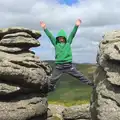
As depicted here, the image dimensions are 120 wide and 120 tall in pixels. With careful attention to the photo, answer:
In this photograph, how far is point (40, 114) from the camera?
29.8 m

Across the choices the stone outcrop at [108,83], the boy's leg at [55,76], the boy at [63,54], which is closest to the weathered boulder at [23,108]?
the boy's leg at [55,76]

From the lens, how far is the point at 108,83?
2231 cm

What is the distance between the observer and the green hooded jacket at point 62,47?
27234 millimetres

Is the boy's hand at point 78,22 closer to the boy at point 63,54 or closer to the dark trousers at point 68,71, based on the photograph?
the boy at point 63,54

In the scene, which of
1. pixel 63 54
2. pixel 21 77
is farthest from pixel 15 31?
pixel 63 54

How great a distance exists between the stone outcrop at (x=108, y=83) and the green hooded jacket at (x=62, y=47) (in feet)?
12.3

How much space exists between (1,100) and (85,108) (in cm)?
925

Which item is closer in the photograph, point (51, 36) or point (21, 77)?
point (51, 36)

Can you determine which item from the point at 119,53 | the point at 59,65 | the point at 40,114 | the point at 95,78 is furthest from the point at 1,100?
the point at 119,53

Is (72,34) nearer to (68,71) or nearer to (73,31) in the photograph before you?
(73,31)

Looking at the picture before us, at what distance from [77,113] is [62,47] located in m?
9.25

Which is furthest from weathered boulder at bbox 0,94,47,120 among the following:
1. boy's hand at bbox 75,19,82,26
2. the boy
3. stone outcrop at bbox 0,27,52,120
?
boy's hand at bbox 75,19,82,26

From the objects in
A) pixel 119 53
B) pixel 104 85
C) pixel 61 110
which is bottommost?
pixel 61 110

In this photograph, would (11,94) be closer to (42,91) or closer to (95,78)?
(42,91)
